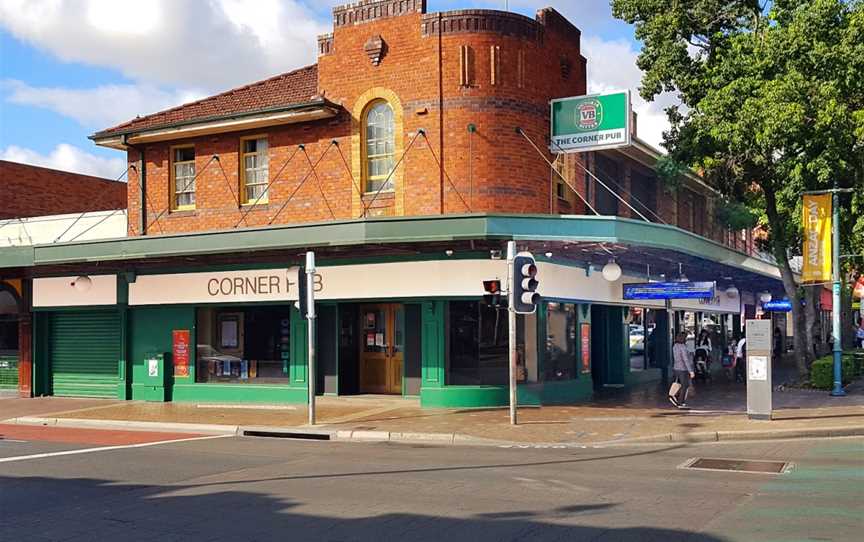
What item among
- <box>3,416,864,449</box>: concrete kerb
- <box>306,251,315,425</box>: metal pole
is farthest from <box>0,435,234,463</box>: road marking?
<box>306,251,315,425</box>: metal pole

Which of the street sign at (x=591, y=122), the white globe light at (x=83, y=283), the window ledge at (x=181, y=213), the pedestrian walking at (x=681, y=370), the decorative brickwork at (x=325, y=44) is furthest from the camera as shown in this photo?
the white globe light at (x=83, y=283)

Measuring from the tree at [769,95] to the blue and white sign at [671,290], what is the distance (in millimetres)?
3697

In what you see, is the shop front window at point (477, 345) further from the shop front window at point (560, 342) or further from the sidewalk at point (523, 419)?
the shop front window at point (560, 342)

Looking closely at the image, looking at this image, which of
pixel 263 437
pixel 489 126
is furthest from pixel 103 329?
pixel 489 126

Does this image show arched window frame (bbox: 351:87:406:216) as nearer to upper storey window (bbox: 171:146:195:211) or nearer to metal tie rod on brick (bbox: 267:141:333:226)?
metal tie rod on brick (bbox: 267:141:333:226)

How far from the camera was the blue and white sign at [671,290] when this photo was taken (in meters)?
20.0

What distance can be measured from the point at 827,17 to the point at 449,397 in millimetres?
12500

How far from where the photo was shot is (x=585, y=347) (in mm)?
22203

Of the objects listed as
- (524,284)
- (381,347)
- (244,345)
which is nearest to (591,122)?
(524,284)

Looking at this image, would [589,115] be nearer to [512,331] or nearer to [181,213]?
[512,331]

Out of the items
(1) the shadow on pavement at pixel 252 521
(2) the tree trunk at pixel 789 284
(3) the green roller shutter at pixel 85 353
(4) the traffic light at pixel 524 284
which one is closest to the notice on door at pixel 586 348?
(2) the tree trunk at pixel 789 284

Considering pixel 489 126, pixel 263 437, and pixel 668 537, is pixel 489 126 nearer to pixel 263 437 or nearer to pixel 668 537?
pixel 263 437

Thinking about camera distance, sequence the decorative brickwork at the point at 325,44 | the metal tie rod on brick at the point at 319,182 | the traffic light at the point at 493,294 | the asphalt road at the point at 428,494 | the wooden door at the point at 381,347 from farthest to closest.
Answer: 1. the decorative brickwork at the point at 325,44
2. the metal tie rod on brick at the point at 319,182
3. the wooden door at the point at 381,347
4. the traffic light at the point at 493,294
5. the asphalt road at the point at 428,494

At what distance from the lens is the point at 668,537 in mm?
7660
